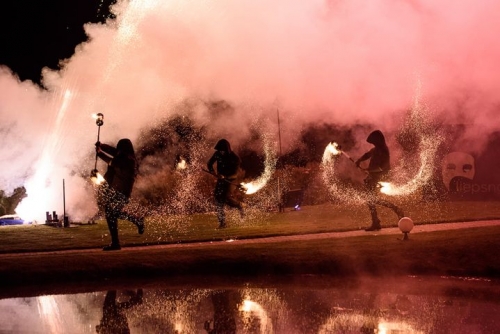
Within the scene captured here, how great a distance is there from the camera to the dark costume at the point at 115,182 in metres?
13.5

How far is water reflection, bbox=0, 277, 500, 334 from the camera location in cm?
796

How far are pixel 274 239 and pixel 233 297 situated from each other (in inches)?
182

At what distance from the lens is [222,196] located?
17016mm

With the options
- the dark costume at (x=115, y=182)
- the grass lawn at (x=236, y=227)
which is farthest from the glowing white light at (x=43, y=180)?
the dark costume at (x=115, y=182)

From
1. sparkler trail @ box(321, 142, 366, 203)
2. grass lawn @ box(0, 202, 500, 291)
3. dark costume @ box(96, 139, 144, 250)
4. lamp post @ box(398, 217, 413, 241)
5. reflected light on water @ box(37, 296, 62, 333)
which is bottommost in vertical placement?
reflected light on water @ box(37, 296, 62, 333)

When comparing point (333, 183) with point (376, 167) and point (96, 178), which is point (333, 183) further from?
point (96, 178)

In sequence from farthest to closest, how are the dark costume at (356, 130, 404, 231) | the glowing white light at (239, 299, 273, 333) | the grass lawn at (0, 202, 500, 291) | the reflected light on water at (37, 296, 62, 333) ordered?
1. the dark costume at (356, 130, 404, 231)
2. the grass lawn at (0, 202, 500, 291)
3. the reflected light on water at (37, 296, 62, 333)
4. the glowing white light at (239, 299, 273, 333)

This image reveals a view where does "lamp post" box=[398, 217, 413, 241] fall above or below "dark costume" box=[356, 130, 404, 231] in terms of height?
below

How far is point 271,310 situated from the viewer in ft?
29.0

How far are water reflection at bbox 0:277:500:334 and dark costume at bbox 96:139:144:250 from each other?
2998 mm

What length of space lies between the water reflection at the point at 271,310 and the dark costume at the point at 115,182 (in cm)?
300

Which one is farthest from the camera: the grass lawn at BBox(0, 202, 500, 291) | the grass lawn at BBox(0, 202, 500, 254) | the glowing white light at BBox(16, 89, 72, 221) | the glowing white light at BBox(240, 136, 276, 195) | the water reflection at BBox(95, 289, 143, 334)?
the glowing white light at BBox(240, 136, 276, 195)

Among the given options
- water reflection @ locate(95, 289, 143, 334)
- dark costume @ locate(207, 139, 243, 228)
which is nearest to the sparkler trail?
dark costume @ locate(207, 139, 243, 228)

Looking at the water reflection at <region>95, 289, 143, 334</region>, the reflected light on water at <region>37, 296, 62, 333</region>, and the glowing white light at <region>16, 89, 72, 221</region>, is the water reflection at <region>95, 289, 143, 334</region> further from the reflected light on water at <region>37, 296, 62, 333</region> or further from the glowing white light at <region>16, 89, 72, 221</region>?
the glowing white light at <region>16, 89, 72, 221</region>
